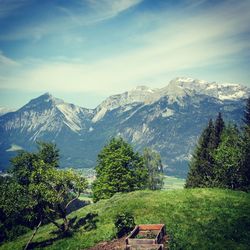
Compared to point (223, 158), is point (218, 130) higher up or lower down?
higher up

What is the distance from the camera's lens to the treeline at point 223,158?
6992 cm

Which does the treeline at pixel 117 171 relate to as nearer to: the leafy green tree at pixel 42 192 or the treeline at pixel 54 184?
the treeline at pixel 54 184

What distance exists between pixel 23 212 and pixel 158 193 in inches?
910

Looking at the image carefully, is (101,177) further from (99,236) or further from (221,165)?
(99,236)

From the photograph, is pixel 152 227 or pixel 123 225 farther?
pixel 123 225

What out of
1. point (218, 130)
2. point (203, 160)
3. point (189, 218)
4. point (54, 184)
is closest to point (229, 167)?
point (218, 130)

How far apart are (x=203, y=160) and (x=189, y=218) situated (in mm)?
52476

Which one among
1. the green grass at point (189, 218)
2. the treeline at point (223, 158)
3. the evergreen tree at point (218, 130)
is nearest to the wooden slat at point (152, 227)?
the green grass at point (189, 218)

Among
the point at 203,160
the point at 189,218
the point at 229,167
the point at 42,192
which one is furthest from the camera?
the point at 203,160

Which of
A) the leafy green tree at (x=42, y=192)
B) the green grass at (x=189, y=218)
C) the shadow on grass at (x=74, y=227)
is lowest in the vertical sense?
the shadow on grass at (x=74, y=227)

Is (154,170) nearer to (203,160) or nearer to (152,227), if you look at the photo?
(203,160)

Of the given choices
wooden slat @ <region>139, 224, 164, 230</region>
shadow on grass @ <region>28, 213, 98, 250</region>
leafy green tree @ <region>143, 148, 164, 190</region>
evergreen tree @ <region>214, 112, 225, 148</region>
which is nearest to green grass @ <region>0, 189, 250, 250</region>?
shadow on grass @ <region>28, 213, 98, 250</region>

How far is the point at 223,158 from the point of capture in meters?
71.4

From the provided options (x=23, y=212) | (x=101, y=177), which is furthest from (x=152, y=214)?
(x=101, y=177)
